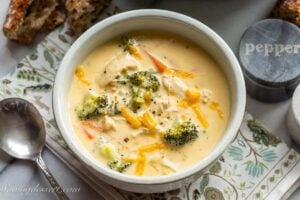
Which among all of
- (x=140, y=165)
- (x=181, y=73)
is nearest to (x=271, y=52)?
(x=181, y=73)

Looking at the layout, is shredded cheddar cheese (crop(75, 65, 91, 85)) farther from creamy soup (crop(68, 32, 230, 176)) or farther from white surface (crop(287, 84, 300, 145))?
white surface (crop(287, 84, 300, 145))

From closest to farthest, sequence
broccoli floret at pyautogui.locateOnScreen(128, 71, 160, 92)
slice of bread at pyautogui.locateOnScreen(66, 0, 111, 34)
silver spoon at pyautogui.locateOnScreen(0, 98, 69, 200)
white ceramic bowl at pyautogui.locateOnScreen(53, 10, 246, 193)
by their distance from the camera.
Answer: white ceramic bowl at pyautogui.locateOnScreen(53, 10, 246, 193) < broccoli floret at pyautogui.locateOnScreen(128, 71, 160, 92) < silver spoon at pyautogui.locateOnScreen(0, 98, 69, 200) < slice of bread at pyautogui.locateOnScreen(66, 0, 111, 34)

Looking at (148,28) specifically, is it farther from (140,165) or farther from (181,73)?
(140,165)

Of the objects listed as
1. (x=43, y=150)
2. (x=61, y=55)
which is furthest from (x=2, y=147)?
(x=61, y=55)

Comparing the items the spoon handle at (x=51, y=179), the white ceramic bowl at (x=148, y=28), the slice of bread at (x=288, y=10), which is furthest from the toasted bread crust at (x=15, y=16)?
the slice of bread at (x=288, y=10)

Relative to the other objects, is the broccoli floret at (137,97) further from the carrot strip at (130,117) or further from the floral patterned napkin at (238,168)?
the floral patterned napkin at (238,168)

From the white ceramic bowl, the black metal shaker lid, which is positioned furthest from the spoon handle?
the black metal shaker lid
